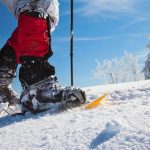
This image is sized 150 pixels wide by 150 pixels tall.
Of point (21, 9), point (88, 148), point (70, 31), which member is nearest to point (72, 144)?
point (88, 148)

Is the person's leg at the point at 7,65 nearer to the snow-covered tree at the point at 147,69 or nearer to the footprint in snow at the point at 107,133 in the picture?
the footprint in snow at the point at 107,133

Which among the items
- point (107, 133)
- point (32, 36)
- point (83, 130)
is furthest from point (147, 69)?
point (107, 133)

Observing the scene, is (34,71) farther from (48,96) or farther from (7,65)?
(7,65)

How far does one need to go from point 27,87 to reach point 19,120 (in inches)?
18.5

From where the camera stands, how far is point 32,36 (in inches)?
134

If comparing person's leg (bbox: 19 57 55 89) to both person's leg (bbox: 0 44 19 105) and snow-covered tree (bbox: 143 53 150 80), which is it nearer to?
person's leg (bbox: 0 44 19 105)

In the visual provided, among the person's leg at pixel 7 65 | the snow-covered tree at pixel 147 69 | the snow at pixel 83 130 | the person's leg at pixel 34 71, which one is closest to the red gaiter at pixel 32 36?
the person's leg at pixel 34 71

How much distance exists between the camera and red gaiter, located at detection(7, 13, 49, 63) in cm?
340

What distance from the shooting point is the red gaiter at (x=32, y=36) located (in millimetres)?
3404

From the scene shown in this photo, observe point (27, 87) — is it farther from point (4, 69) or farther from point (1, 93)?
point (1, 93)

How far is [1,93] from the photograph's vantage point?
14.2 feet

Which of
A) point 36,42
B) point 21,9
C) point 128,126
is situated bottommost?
point 128,126

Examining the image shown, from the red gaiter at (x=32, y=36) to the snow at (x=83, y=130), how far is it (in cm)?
66

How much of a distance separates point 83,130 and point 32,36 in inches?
54.6
